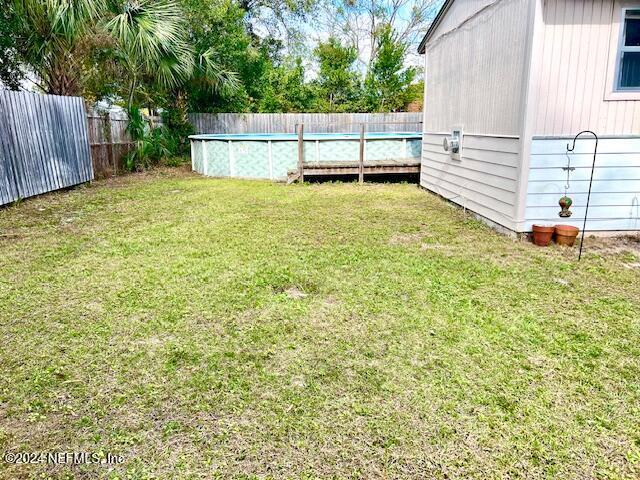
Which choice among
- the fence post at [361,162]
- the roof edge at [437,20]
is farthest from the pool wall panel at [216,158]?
the roof edge at [437,20]

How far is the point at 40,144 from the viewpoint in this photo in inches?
282

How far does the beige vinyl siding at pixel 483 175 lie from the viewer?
4.88m

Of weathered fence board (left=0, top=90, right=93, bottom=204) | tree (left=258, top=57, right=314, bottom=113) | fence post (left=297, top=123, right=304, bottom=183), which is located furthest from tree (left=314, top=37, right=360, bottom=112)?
weathered fence board (left=0, top=90, right=93, bottom=204)

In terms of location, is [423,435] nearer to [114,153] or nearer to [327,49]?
[114,153]

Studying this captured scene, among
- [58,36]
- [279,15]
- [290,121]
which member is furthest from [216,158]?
[279,15]

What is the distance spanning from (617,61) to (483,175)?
1782 mm

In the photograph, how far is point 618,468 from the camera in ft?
5.49

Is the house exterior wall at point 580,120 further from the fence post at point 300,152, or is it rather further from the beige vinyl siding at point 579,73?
the fence post at point 300,152

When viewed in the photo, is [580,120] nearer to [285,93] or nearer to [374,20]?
[285,93]

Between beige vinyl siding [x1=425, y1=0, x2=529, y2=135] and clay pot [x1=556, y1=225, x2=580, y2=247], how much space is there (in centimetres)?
110

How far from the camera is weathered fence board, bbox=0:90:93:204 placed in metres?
6.37

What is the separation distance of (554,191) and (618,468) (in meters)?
3.63

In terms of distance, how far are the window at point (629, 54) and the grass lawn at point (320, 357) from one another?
1.82 m

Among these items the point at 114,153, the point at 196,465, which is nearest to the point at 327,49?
the point at 114,153
